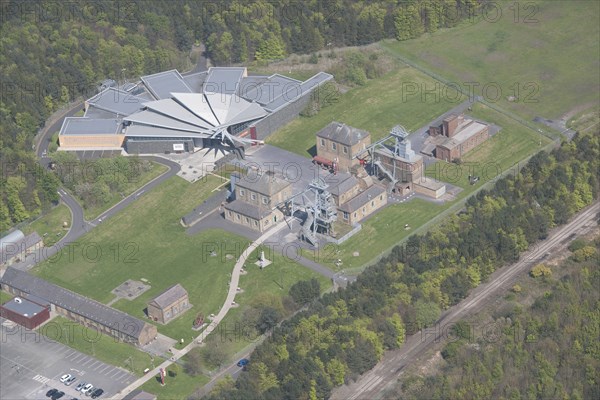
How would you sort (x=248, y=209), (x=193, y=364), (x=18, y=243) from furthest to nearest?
(x=248, y=209), (x=18, y=243), (x=193, y=364)

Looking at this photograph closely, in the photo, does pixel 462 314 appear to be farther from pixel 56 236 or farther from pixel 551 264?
pixel 56 236

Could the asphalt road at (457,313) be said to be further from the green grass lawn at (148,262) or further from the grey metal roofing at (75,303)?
the grey metal roofing at (75,303)

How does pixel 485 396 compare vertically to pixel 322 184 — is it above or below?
below

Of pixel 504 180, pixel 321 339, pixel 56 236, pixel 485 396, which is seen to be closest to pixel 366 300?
pixel 321 339

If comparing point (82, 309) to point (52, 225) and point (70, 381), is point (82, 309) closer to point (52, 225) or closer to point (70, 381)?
point (70, 381)

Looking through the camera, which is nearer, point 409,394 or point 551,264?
point 409,394

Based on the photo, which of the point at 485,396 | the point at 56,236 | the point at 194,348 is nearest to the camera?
the point at 485,396

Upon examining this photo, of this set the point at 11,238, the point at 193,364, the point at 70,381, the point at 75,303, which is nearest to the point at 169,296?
the point at 75,303

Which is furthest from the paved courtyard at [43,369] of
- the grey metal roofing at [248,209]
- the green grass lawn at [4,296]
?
the grey metal roofing at [248,209]
